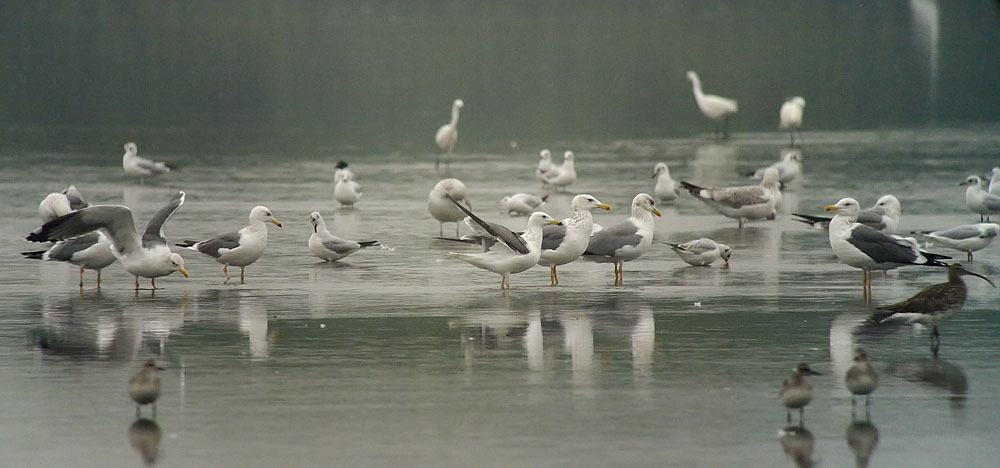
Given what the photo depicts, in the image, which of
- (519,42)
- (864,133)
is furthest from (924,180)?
(519,42)

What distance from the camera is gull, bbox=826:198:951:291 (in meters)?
14.3

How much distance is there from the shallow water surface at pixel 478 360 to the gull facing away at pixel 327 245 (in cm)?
23

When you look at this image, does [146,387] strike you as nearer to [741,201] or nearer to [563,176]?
[741,201]

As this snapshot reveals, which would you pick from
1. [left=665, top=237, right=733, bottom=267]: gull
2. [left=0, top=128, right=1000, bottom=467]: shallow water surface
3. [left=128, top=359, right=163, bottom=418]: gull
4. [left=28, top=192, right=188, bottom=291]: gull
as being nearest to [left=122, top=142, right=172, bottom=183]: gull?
[left=0, top=128, right=1000, bottom=467]: shallow water surface

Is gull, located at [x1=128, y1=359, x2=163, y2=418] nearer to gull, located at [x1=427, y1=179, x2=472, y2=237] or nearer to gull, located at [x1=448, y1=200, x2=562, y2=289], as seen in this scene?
gull, located at [x1=448, y1=200, x2=562, y2=289]

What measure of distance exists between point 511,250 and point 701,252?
292 cm

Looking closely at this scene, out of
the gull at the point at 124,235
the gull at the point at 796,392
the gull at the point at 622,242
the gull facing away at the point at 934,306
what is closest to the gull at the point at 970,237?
the gull at the point at 622,242

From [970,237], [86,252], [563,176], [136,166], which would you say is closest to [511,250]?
[86,252]

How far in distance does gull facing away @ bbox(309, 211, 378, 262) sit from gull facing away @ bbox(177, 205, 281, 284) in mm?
1466

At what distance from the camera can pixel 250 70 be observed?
66688 millimetres

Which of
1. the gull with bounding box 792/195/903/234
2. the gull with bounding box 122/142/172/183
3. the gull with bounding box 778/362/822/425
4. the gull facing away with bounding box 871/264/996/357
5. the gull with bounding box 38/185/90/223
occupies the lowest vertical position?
the gull with bounding box 778/362/822/425

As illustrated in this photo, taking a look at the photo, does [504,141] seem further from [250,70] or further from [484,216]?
[250,70]

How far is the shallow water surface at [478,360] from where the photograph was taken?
8992 millimetres

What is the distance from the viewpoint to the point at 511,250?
14852mm
